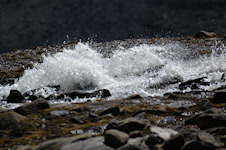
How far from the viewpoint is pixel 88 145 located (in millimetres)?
3113

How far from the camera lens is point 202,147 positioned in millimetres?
2824

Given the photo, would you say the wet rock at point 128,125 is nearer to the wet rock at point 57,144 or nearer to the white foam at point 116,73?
the wet rock at point 57,144

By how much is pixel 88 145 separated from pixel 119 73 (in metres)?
8.75

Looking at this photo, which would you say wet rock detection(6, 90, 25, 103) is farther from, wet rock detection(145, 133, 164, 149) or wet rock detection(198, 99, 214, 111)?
wet rock detection(145, 133, 164, 149)

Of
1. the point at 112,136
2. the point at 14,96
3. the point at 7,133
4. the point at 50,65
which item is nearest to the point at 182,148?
the point at 112,136

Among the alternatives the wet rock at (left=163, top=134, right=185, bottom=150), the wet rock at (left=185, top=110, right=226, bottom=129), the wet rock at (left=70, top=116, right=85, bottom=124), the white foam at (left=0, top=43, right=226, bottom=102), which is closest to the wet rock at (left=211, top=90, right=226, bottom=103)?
the wet rock at (left=185, top=110, right=226, bottom=129)

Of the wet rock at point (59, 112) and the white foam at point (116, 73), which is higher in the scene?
the white foam at point (116, 73)

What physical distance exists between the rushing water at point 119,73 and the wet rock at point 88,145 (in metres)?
4.69

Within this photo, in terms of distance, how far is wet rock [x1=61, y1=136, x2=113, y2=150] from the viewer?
9.95 feet

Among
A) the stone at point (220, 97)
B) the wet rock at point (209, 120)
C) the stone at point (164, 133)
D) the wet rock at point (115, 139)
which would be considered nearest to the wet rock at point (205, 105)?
the stone at point (220, 97)

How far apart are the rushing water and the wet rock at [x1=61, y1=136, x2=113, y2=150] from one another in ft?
15.4

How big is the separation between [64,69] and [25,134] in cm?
646

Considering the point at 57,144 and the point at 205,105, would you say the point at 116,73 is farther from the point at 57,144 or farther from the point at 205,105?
the point at 57,144

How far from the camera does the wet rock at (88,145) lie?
9.95 feet
